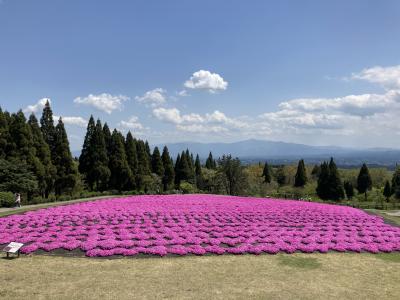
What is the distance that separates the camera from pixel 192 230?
23.5m

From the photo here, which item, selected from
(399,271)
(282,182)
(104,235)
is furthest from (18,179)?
(282,182)

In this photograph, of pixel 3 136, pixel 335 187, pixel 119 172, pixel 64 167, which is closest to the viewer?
pixel 3 136

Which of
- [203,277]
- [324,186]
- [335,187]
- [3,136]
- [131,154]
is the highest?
[3,136]

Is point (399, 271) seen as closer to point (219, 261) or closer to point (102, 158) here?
point (219, 261)

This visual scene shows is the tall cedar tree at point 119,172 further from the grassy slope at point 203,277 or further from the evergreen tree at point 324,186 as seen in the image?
the grassy slope at point 203,277

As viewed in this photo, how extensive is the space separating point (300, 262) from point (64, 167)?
142 ft

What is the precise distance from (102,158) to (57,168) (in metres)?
10.1

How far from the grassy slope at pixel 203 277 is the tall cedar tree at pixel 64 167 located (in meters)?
37.2

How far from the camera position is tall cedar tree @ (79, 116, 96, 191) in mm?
61438

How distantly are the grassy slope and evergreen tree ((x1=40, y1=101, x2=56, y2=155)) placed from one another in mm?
41302

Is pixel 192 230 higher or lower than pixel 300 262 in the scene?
higher

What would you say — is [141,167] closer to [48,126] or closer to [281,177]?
[48,126]

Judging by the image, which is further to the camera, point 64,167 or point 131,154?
point 131,154

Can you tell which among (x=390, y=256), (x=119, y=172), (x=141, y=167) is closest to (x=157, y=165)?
(x=141, y=167)
